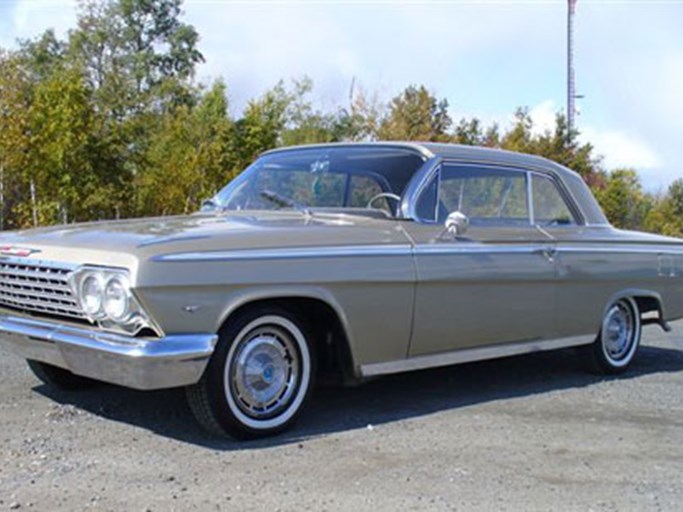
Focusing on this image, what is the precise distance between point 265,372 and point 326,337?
471 millimetres

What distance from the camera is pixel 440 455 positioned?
13.6 ft

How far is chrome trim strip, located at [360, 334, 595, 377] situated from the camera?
15.4 feet

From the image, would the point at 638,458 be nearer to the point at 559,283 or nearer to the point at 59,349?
the point at 559,283

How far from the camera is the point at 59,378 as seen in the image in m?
5.14

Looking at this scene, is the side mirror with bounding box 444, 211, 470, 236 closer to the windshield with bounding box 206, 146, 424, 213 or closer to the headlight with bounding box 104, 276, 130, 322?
the windshield with bounding box 206, 146, 424, 213

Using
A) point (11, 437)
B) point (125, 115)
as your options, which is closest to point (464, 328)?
point (11, 437)

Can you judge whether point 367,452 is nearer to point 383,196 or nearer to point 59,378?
point 383,196

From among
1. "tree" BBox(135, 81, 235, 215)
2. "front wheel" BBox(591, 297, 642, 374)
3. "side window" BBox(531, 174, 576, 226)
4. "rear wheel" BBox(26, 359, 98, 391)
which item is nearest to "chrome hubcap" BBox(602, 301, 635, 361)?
"front wheel" BBox(591, 297, 642, 374)

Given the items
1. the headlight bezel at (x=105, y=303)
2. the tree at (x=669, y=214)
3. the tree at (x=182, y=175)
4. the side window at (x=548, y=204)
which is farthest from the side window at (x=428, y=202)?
the tree at (x=669, y=214)

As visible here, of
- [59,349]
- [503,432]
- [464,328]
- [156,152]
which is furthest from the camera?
[156,152]

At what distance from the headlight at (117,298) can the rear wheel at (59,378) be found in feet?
4.61

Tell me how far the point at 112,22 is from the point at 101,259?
142 feet

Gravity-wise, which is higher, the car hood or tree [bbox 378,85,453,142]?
tree [bbox 378,85,453,142]

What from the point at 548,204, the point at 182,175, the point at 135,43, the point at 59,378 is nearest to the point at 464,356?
the point at 548,204
